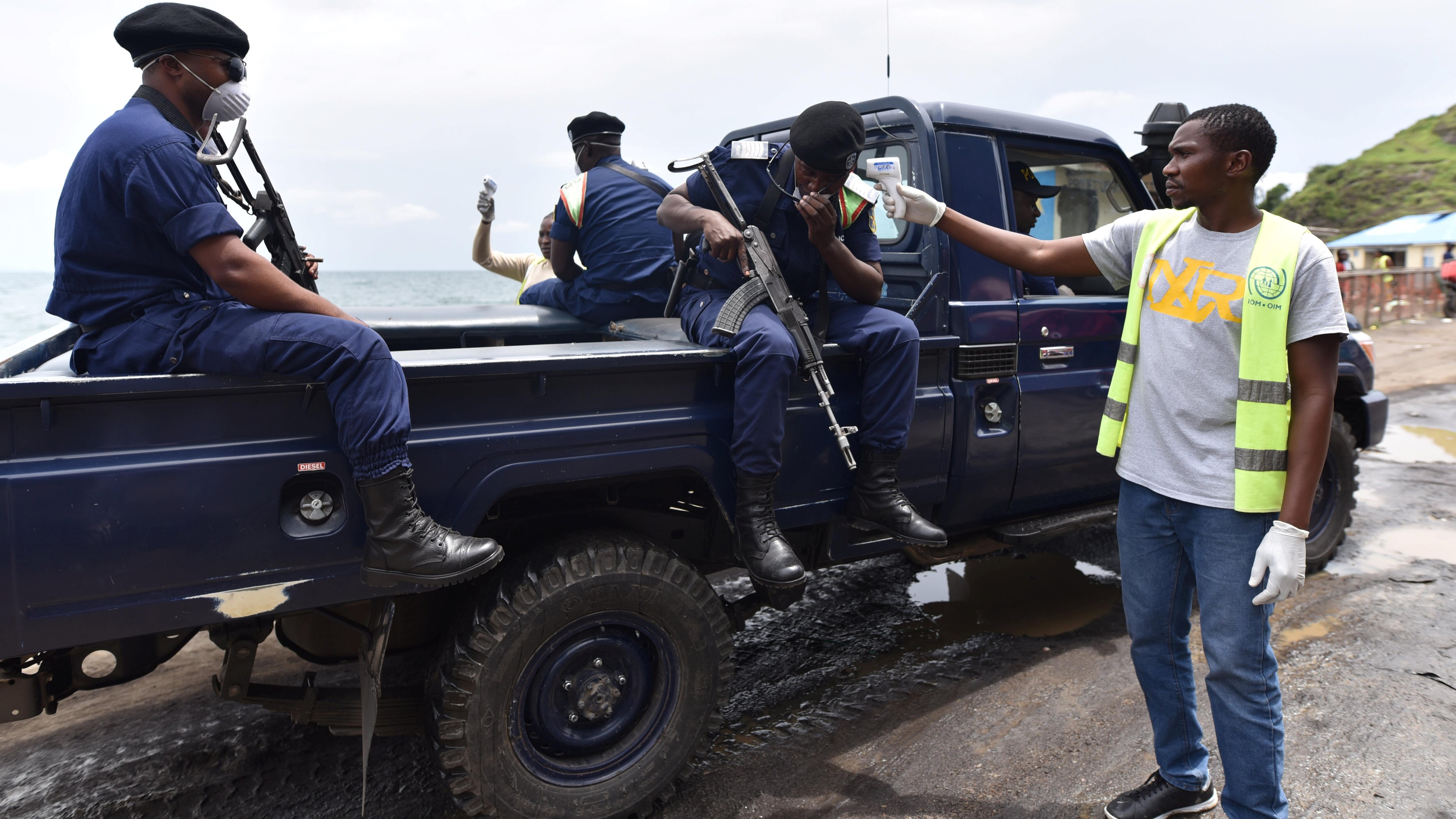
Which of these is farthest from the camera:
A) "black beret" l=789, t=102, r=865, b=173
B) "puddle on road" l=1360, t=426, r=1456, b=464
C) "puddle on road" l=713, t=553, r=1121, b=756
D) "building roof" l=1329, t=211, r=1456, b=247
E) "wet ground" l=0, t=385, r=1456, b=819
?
"building roof" l=1329, t=211, r=1456, b=247

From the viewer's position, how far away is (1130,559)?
267 centimetres

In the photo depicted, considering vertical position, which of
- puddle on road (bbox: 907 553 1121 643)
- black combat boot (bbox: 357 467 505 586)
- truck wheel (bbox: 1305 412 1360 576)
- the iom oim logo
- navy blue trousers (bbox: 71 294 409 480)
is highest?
the iom oim logo

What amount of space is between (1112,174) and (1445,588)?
277cm

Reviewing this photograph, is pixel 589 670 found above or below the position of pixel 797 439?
below

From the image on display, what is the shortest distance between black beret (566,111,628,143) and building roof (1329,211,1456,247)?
2875 centimetres

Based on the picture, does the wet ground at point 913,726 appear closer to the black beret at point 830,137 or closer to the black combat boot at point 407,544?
the black combat boot at point 407,544

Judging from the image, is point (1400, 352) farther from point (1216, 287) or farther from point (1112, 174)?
point (1216, 287)

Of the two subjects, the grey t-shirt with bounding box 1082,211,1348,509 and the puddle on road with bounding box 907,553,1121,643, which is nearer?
the grey t-shirt with bounding box 1082,211,1348,509

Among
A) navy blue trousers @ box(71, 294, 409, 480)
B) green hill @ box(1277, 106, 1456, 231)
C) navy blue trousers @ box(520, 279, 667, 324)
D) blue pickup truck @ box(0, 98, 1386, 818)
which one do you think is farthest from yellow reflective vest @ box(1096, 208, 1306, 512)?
green hill @ box(1277, 106, 1456, 231)

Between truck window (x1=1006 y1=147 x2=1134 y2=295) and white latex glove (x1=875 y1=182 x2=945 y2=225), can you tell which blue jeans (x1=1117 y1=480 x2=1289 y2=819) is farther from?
truck window (x1=1006 y1=147 x2=1134 y2=295)

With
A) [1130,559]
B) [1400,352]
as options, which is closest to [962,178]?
[1130,559]

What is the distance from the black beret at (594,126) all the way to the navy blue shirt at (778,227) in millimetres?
1140

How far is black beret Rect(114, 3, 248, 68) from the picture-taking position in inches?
A: 90.2

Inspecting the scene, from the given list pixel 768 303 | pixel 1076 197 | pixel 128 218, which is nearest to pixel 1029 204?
pixel 1076 197
